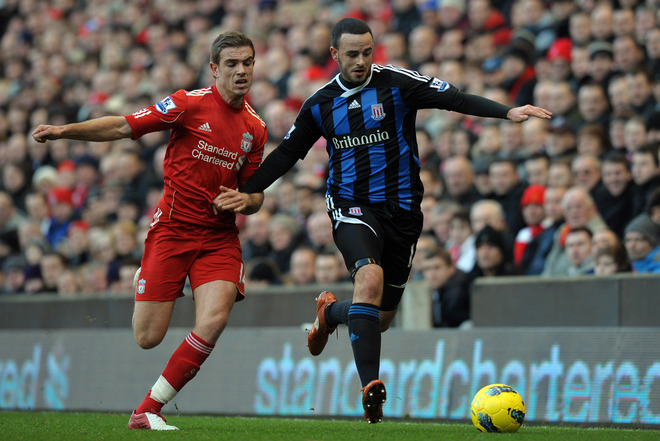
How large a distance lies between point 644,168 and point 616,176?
0.27 metres

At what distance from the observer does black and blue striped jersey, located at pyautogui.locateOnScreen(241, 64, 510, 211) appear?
7223 mm

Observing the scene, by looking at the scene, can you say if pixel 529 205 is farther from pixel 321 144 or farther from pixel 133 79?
pixel 133 79

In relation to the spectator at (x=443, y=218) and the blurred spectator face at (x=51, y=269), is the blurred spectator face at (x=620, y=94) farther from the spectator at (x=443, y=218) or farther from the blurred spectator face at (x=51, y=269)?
the blurred spectator face at (x=51, y=269)

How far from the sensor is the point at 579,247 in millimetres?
9398

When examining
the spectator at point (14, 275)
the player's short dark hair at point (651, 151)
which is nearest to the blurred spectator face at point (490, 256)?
the player's short dark hair at point (651, 151)

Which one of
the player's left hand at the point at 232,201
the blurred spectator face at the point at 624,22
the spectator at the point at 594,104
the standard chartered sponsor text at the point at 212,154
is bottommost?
the player's left hand at the point at 232,201

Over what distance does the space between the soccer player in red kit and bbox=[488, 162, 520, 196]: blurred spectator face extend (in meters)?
4.01

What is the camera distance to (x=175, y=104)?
748 cm

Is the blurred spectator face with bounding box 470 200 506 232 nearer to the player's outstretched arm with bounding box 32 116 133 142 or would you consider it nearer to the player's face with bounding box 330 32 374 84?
the player's face with bounding box 330 32 374 84

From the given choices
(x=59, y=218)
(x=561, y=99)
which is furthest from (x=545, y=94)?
(x=59, y=218)

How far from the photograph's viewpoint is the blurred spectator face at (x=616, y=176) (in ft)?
32.3

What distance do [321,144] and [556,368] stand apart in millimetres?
5824

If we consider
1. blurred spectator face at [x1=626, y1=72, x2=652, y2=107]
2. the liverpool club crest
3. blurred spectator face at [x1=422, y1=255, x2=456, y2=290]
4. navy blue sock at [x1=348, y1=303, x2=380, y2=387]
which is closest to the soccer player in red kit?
the liverpool club crest

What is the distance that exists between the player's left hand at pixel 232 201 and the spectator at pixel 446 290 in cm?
304
